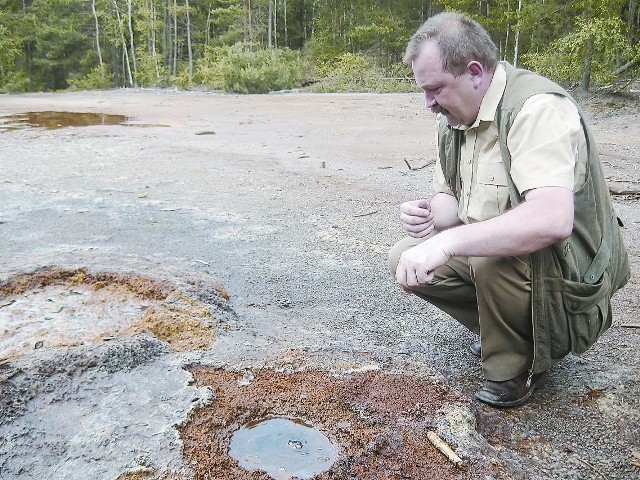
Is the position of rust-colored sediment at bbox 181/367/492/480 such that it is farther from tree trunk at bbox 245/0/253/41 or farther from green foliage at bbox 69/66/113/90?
green foliage at bbox 69/66/113/90

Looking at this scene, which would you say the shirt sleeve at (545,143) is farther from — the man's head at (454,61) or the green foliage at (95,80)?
the green foliage at (95,80)

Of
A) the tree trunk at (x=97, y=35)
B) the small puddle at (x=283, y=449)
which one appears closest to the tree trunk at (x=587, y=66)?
the small puddle at (x=283, y=449)

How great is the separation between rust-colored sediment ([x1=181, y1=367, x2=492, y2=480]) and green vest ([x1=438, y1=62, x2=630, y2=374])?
437mm

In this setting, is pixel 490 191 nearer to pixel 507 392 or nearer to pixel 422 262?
pixel 422 262

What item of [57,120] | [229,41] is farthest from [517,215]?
[229,41]

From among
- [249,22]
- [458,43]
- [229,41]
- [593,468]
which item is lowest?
[593,468]

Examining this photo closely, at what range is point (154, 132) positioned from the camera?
10406mm

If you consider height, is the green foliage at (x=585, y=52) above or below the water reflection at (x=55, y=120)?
above

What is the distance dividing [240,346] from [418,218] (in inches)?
37.0

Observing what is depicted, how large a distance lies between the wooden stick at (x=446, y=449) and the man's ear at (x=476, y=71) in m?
1.23

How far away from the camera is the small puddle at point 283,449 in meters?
1.80

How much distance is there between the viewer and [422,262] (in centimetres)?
205

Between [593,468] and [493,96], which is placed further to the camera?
[493,96]

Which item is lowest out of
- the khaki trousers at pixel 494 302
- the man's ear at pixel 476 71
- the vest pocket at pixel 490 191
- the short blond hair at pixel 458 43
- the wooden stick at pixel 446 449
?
the wooden stick at pixel 446 449
